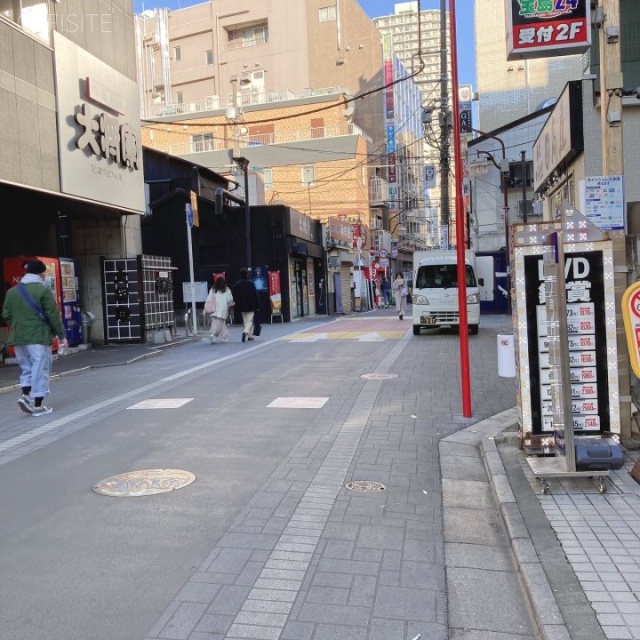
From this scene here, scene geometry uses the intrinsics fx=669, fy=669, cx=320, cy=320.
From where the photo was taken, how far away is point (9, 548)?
4.30 meters

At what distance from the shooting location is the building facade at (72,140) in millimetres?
12766

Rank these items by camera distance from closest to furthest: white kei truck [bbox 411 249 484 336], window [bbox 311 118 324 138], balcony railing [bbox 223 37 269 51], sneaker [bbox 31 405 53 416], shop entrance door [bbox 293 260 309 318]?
sneaker [bbox 31 405 53 416] → white kei truck [bbox 411 249 484 336] → shop entrance door [bbox 293 260 309 318] → window [bbox 311 118 324 138] → balcony railing [bbox 223 37 269 51]

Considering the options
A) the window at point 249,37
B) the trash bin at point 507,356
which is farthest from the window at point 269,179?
the trash bin at point 507,356

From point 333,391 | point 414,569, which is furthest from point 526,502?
point 333,391

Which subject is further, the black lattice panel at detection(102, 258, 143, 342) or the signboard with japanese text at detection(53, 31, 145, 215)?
the black lattice panel at detection(102, 258, 143, 342)

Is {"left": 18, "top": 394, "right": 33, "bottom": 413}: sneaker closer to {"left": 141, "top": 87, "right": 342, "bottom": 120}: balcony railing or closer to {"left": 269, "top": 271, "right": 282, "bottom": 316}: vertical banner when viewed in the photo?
{"left": 269, "top": 271, "right": 282, "bottom": 316}: vertical banner

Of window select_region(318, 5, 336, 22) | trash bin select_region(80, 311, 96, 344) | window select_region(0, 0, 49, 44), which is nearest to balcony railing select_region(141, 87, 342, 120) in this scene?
window select_region(318, 5, 336, 22)

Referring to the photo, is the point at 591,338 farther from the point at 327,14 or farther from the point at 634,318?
the point at 327,14

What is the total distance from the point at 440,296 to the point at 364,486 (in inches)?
536

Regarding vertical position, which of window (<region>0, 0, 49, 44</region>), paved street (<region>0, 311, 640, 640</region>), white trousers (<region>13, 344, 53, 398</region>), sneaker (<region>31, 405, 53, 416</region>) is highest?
window (<region>0, 0, 49, 44</region>)

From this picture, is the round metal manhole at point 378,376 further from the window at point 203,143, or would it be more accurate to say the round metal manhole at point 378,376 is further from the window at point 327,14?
the window at point 327,14

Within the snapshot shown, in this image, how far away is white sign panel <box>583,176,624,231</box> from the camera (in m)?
5.96

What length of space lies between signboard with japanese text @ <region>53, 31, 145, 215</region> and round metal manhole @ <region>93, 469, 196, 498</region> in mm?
9986

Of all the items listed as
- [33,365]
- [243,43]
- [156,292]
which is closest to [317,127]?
[243,43]
